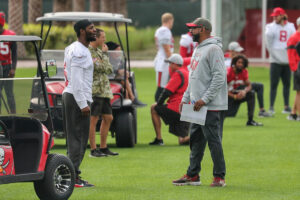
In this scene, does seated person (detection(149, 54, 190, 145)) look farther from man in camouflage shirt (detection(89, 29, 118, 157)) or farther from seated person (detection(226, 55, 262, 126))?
seated person (detection(226, 55, 262, 126))

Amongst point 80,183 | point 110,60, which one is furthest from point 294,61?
point 80,183

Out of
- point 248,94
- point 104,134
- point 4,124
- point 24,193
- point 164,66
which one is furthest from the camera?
point 164,66

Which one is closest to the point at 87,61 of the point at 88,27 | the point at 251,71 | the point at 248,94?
the point at 88,27

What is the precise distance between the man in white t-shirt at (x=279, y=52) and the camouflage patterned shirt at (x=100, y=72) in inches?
243

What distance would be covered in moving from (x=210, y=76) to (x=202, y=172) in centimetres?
146

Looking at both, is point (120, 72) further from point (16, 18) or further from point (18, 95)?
point (16, 18)

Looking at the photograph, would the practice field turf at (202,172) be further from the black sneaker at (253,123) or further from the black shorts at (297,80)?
the black shorts at (297,80)

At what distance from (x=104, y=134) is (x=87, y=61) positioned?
2.50 meters

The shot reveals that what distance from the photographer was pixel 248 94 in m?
13.9

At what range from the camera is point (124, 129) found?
11172 mm

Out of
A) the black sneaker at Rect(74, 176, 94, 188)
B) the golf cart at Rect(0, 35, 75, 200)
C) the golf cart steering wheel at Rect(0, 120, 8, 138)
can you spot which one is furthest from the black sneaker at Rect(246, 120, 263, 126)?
the golf cart steering wheel at Rect(0, 120, 8, 138)

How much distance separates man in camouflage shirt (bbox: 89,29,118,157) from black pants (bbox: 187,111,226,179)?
1932 millimetres

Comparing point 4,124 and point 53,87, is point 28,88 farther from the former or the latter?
point 53,87

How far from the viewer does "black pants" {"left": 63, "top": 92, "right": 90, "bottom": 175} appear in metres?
8.09
